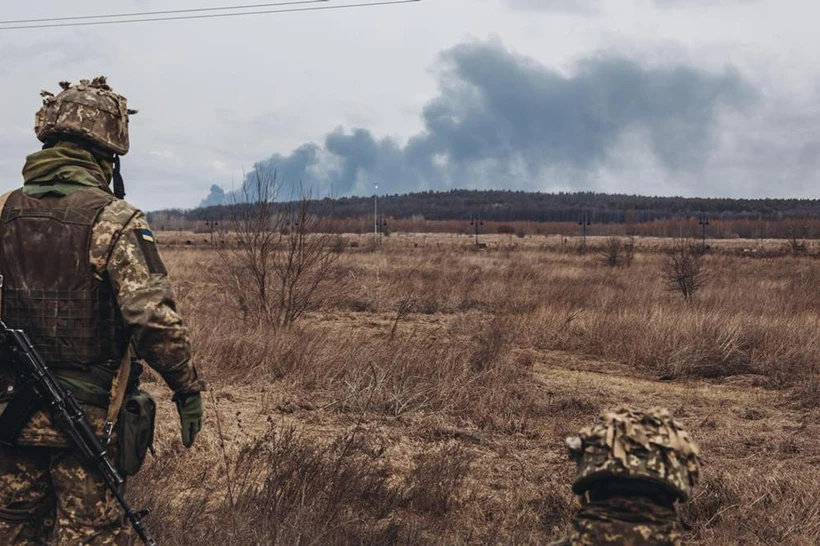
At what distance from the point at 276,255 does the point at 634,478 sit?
30.5 feet

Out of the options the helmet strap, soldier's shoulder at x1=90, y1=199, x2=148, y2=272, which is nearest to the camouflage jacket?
soldier's shoulder at x1=90, y1=199, x2=148, y2=272

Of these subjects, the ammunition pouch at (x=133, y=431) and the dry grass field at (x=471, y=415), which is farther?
the dry grass field at (x=471, y=415)

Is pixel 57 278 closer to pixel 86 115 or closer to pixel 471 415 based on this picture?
pixel 86 115

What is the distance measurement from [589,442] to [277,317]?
9.08 meters

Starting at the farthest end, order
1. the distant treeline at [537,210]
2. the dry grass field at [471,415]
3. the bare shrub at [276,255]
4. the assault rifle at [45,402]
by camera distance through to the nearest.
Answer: the distant treeline at [537,210]
the bare shrub at [276,255]
the dry grass field at [471,415]
the assault rifle at [45,402]

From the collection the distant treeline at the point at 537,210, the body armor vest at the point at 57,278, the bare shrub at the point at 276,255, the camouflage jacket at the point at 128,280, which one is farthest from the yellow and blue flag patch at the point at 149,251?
the distant treeline at the point at 537,210

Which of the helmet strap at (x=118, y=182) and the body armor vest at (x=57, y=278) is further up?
the helmet strap at (x=118, y=182)

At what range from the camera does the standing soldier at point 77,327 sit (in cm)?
Result: 266

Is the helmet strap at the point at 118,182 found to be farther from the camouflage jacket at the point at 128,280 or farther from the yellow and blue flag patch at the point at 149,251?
the yellow and blue flag patch at the point at 149,251

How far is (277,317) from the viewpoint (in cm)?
1035

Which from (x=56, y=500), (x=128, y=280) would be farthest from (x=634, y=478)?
(x=56, y=500)

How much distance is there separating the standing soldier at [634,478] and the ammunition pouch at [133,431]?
5.93 feet

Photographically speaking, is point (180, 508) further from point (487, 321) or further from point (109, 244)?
point (487, 321)

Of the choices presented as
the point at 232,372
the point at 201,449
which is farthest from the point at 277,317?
the point at 201,449
